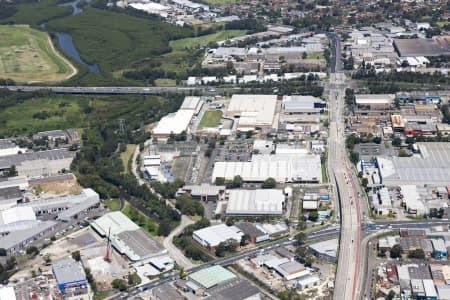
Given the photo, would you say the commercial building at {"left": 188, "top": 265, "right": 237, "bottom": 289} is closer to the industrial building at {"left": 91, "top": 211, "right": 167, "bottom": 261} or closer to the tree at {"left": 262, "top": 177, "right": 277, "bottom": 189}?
the industrial building at {"left": 91, "top": 211, "right": 167, "bottom": 261}

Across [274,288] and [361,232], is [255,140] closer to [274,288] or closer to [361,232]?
[361,232]

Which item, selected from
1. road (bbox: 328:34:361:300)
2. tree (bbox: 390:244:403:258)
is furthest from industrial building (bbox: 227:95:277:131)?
tree (bbox: 390:244:403:258)

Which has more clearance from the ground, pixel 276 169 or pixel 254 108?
pixel 254 108

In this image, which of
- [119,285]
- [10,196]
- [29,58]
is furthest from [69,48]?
[119,285]

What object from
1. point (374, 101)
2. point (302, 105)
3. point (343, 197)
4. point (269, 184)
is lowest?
point (343, 197)

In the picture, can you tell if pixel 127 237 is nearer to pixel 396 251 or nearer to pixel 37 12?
pixel 396 251

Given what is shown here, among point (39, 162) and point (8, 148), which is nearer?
point (39, 162)
